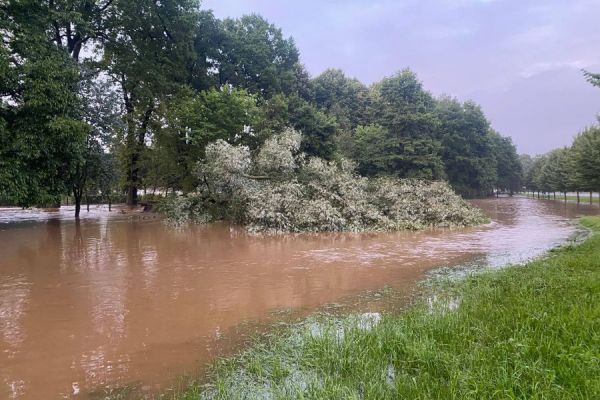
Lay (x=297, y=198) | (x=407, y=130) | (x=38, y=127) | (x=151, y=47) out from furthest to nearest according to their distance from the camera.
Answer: (x=407, y=130)
(x=151, y=47)
(x=297, y=198)
(x=38, y=127)

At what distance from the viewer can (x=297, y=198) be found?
58.9 feet

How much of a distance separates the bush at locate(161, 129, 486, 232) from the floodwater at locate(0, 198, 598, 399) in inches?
50.1

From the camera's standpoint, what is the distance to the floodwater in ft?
15.5

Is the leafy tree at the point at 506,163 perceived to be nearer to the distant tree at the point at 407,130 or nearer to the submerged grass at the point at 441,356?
the distant tree at the point at 407,130

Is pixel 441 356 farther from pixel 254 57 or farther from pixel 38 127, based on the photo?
pixel 254 57

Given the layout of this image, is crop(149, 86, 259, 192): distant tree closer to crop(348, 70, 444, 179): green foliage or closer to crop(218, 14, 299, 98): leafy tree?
crop(218, 14, 299, 98): leafy tree

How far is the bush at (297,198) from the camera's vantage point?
17.5 metres

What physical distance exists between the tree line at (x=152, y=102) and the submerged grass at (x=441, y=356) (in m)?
16.0

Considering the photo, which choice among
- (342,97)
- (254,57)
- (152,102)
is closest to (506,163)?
(342,97)

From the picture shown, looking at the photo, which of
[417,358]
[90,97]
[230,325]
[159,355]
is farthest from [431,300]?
[90,97]

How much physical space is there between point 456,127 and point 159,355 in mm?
51710

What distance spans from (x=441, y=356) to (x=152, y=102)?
25748 millimetres

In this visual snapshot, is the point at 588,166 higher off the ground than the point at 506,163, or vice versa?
the point at 506,163

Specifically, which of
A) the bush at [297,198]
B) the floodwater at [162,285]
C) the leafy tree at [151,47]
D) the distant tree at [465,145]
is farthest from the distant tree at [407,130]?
the floodwater at [162,285]
